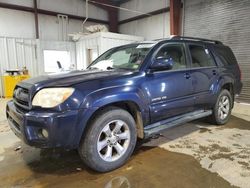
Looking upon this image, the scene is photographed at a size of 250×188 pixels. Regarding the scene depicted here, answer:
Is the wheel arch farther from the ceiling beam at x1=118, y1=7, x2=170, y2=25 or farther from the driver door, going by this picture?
the ceiling beam at x1=118, y1=7, x2=170, y2=25

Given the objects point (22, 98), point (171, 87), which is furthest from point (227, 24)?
point (22, 98)

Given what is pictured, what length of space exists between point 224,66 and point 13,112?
11.4 feet

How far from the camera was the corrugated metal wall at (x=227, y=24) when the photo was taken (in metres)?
5.80

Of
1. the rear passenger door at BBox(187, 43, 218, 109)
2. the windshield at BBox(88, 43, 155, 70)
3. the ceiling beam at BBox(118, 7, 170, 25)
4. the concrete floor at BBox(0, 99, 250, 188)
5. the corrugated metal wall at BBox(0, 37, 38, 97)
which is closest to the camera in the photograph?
the concrete floor at BBox(0, 99, 250, 188)

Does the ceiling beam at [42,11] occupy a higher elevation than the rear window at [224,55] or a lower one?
higher

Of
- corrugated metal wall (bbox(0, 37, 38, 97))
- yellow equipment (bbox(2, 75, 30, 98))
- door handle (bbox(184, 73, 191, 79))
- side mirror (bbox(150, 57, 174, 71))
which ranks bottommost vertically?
yellow equipment (bbox(2, 75, 30, 98))

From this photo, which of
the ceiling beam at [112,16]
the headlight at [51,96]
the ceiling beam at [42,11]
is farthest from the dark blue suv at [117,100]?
the ceiling beam at [112,16]

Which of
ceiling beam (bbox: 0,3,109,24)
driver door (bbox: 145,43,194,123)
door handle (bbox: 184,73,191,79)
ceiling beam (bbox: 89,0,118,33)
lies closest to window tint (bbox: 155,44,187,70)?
driver door (bbox: 145,43,194,123)

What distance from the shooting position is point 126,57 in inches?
115

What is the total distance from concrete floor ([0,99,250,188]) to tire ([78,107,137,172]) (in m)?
0.13

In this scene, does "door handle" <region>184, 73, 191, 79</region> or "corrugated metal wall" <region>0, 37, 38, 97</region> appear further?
"corrugated metal wall" <region>0, 37, 38, 97</region>

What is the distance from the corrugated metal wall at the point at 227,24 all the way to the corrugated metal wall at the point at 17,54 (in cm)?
630

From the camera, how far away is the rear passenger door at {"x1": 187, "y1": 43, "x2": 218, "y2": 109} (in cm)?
310

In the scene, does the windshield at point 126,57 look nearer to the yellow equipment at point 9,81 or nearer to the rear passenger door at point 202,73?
the rear passenger door at point 202,73
